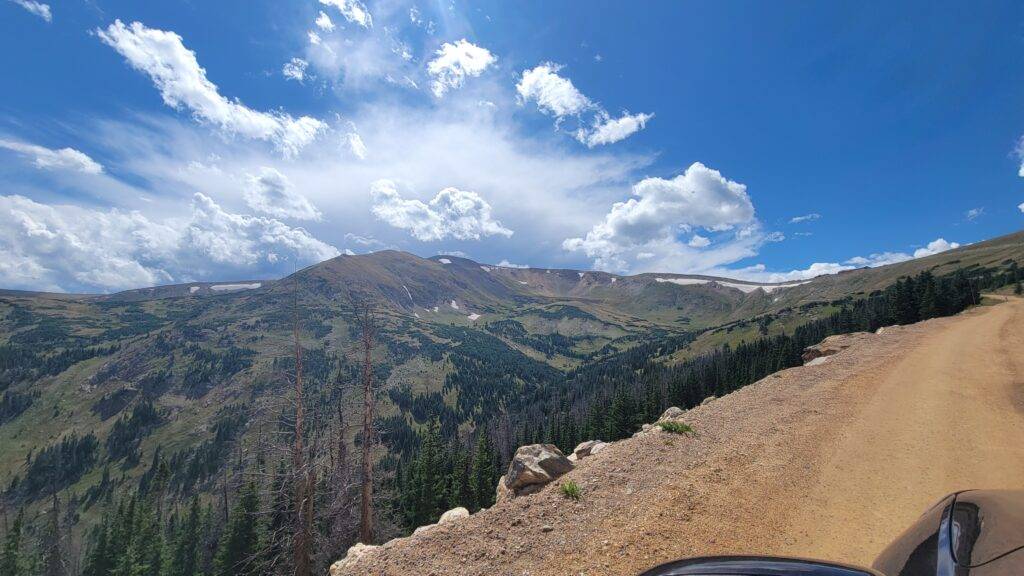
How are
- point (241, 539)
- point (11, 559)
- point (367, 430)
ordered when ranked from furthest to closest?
point (11, 559) → point (241, 539) → point (367, 430)

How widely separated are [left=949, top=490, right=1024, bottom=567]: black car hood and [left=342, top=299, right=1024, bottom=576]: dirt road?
3.78 m

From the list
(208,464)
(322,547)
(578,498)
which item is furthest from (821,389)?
(208,464)

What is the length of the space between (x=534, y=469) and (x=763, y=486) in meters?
6.02

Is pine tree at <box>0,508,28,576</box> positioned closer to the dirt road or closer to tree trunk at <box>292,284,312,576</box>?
tree trunk at <box>292,284,312,576</box>

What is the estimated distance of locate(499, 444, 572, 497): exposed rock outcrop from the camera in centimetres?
1182

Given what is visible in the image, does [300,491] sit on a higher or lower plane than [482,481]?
higher

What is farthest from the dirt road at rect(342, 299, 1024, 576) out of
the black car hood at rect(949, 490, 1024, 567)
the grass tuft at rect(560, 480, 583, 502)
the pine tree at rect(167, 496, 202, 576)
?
the pine tree at rect(167, 496, 202, 576)

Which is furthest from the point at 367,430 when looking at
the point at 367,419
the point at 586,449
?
the point at 586,449

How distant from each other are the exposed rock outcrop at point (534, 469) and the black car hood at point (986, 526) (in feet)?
31.0

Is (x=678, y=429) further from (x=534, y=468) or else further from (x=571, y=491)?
(x=571, y=491)

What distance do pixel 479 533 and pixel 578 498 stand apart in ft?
8.37

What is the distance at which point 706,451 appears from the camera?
481 inches

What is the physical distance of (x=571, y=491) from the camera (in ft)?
32.5

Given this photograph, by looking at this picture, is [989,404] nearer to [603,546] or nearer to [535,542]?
[603,546]
